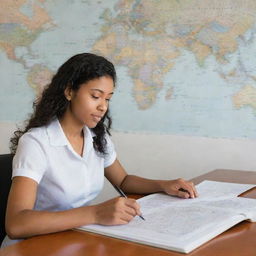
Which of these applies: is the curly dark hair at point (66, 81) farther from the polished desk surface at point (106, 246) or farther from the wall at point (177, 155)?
the wall at point (177, 155)

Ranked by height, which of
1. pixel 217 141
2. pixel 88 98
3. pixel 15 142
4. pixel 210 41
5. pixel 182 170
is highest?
pixel 210 41

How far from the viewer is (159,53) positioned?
96.7 inches

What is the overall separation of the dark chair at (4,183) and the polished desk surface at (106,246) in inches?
18.0

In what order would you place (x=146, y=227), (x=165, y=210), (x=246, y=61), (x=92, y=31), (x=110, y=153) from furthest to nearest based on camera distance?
(x=92, y=31), (x=246, y=61), (x=110, y=153), (x=165, y=210), (x=146, y=227)

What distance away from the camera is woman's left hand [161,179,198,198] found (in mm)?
1404

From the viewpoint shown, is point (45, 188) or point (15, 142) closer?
point (45, 188)

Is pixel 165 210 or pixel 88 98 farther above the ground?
pixel 88 98

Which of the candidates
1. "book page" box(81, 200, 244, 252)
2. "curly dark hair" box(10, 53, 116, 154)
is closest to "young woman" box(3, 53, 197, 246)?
"curly dark hair" box(10, 53, 116, 154)

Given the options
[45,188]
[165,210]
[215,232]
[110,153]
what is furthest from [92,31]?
[215,232]

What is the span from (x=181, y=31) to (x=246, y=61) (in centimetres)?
40

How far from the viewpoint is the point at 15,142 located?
1535 mm

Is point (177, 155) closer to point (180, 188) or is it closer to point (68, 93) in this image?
point (180, 188)

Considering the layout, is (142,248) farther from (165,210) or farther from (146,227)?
(165,210)

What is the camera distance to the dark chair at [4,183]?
148cm
